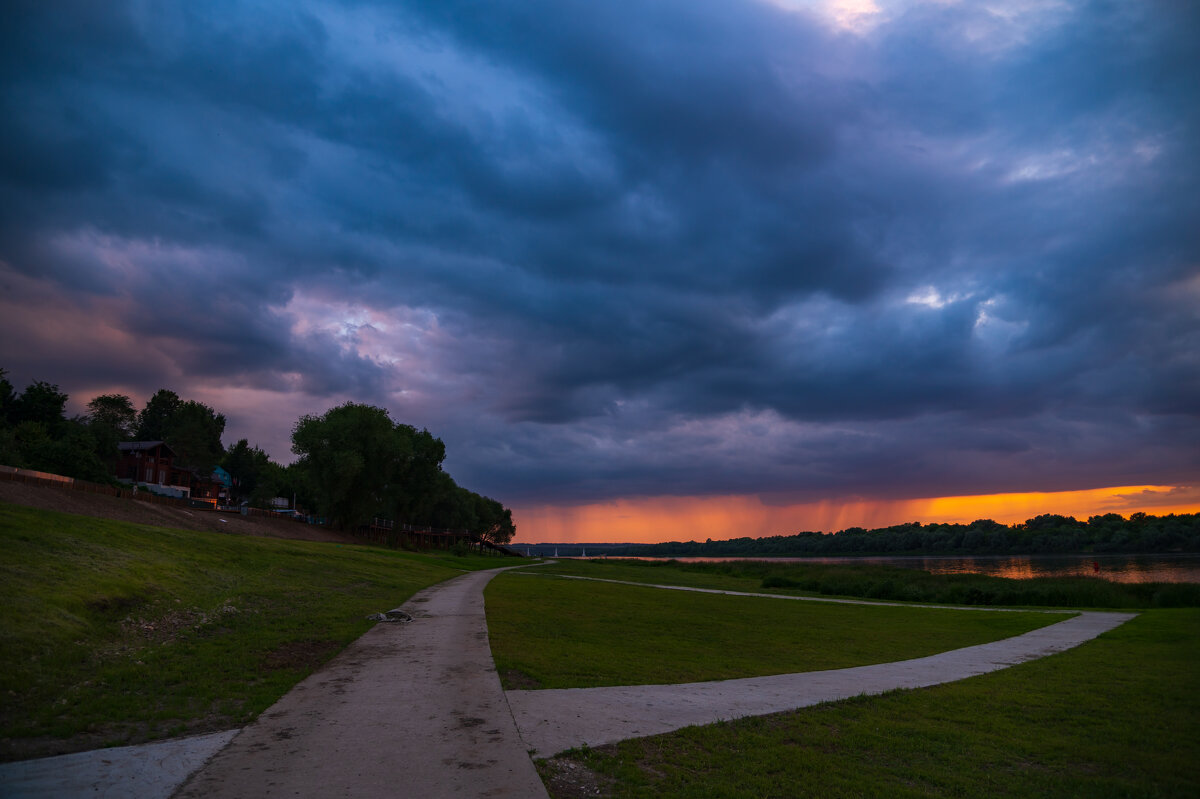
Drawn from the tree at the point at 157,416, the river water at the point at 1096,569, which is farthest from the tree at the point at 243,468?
the river water at the point at 1096,569

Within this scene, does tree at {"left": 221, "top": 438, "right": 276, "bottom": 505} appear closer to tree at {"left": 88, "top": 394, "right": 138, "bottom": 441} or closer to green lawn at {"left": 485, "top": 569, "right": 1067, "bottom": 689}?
tree at {"left": 88, "top": 394, "right": 138, "bottom": 441}

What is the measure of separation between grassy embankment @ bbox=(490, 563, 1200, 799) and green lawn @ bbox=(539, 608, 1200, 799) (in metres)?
0.02

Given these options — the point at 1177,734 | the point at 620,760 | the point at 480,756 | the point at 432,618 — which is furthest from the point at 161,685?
the point at 1177,734

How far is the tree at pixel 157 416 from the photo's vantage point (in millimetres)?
130613

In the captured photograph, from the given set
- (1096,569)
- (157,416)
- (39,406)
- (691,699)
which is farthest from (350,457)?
(157,416)

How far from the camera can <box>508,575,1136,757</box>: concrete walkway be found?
7797mm

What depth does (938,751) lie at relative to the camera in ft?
24.7

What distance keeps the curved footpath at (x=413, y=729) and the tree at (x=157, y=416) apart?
5733 inches

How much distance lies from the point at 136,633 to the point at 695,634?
13.8m

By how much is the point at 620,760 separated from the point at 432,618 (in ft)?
42.7

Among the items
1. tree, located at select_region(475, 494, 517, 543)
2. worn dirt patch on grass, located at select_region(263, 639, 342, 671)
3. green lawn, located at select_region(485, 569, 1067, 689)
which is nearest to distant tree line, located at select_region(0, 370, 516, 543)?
tree, located at select_region(475, 494, 517, 543)

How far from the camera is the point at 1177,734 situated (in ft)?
27.3

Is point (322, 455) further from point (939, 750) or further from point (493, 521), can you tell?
point (493, 521)

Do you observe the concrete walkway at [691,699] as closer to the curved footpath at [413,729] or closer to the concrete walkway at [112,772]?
the curved footpath at [413,729]
